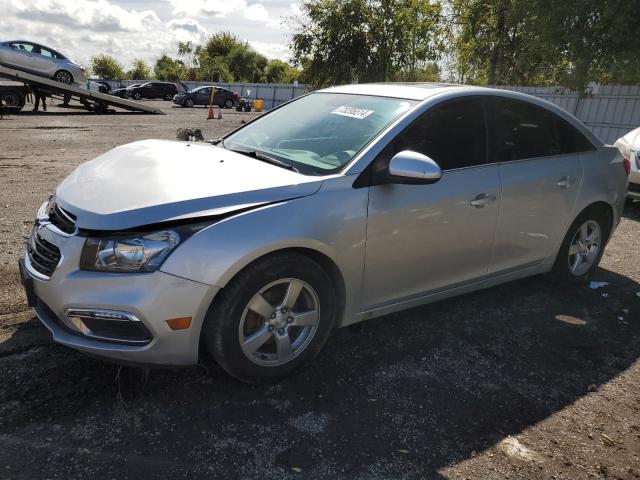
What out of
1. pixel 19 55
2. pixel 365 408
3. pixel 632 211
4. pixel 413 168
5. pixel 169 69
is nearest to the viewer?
pixel 365 408

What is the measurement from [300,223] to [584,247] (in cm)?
317

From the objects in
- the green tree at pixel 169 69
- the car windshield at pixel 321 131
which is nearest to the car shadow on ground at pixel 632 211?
the car windshield at pixel 321 131

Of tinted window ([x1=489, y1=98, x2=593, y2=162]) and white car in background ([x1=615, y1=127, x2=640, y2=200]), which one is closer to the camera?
tinted window ([x1=489, y1=98, x2=593, y2=162])

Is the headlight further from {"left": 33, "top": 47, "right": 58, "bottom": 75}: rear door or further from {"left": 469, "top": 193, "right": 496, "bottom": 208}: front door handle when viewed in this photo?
{"left": 33, "top": 47, "right": 58, "bottom": 75}: rear door

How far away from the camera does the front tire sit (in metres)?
2.65

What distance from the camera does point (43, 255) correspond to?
2.77 m

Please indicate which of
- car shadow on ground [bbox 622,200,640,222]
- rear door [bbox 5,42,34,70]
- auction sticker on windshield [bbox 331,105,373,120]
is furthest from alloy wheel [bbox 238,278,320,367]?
rear door [bbox 5,42,34,70]

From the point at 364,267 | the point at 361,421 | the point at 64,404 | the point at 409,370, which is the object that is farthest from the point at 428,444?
the point at 64,404

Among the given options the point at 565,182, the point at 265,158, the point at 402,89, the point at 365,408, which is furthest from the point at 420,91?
the point at 365,408

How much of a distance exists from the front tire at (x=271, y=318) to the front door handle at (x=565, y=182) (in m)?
2.27

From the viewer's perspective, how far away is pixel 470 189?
→ 11.6 ft

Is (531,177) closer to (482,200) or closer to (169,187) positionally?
(482,200)

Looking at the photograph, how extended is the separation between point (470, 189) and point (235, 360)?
1933mm

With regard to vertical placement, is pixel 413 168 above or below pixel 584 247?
above
